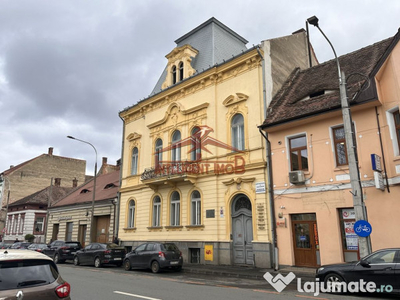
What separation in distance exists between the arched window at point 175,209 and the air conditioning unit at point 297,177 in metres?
7.97

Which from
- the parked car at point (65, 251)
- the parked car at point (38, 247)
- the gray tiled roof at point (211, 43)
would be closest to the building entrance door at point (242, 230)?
the gray tiled roof at point (211, 43)

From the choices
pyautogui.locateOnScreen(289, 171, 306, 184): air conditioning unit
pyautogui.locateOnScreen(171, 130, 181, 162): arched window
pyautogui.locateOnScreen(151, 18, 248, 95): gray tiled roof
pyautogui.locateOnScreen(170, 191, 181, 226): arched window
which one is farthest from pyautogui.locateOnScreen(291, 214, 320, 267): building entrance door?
pyautogui.locateOnScreen(151, 18, 248, 95): gray tiled roof

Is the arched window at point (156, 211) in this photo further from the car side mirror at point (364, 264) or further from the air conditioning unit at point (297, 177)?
the car side mirror at point (364, 264)

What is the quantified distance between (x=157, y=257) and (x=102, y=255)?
489 cm

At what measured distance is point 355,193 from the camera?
1050cm

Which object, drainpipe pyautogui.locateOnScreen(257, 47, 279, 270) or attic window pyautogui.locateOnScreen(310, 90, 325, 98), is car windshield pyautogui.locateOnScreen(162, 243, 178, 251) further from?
attic window pyautogui.locateOnScreen(310, 90, 325, 98)

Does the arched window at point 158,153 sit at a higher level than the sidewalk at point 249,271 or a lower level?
higher

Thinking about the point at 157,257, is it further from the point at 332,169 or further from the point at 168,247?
the point at 332,169

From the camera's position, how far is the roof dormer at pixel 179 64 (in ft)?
74.9

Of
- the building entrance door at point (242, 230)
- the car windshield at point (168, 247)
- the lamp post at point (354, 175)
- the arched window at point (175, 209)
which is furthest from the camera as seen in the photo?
the arched window at point (175, 209)

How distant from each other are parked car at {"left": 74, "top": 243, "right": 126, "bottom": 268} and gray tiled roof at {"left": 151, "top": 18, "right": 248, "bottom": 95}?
11931 millimetres

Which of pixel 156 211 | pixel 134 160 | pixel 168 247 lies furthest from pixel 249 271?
pixel 134 160

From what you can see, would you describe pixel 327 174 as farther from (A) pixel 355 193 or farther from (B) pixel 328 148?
(A) pixel 355 193

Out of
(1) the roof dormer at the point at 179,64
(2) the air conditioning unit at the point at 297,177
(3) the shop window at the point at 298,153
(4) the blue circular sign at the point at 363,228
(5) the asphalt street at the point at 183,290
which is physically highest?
(1) the roof dormer at the point at 179,64
